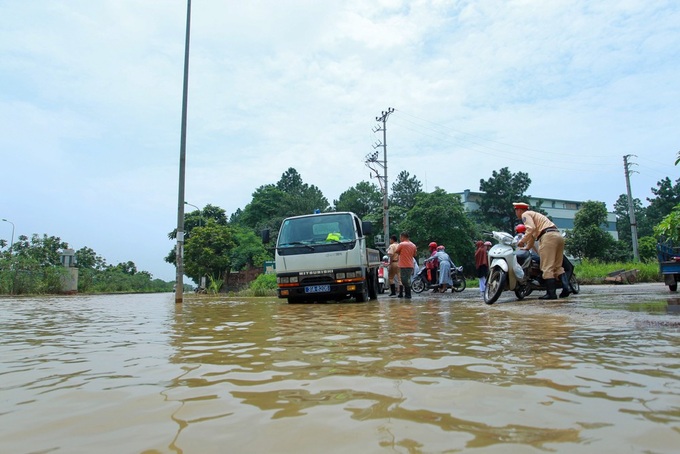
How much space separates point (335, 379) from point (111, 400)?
101cm

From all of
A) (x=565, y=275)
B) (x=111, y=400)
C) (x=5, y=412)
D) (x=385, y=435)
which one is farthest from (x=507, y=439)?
(x=565, y=275)

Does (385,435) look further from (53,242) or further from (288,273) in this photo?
(53,242)

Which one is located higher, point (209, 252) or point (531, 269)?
point (209, 252)

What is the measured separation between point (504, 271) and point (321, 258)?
3.50 m

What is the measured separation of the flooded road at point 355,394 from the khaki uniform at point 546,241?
352 centimetres

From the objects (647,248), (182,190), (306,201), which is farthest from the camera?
(306,201)

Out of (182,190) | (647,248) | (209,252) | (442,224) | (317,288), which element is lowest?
Result: (317,288)

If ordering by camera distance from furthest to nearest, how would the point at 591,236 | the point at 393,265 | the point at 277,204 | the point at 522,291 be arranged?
the point at 277,204
the point at 591,236
the point at 393,265
the point at 522,291

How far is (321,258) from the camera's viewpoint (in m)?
9.45

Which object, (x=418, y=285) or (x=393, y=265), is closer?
(x=393, y=265)

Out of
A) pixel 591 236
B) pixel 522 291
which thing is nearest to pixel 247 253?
pixel 591 236

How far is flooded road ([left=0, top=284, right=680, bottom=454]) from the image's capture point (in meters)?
1.50

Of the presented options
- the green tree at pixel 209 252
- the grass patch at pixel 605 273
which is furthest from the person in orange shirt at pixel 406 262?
the green tree at pixel 209 252

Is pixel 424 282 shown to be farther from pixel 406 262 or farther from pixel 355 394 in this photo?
pixel 355 394
